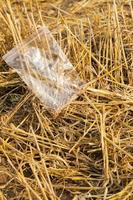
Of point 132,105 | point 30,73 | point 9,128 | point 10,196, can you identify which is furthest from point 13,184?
point 132,105

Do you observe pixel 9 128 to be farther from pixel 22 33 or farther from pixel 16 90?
pixel 22 33

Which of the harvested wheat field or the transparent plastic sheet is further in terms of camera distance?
the transparent plastic sheet

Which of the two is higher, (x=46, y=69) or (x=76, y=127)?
(x=46, y=69)

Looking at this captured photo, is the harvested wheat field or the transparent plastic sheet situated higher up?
the transparent plastic sheet
